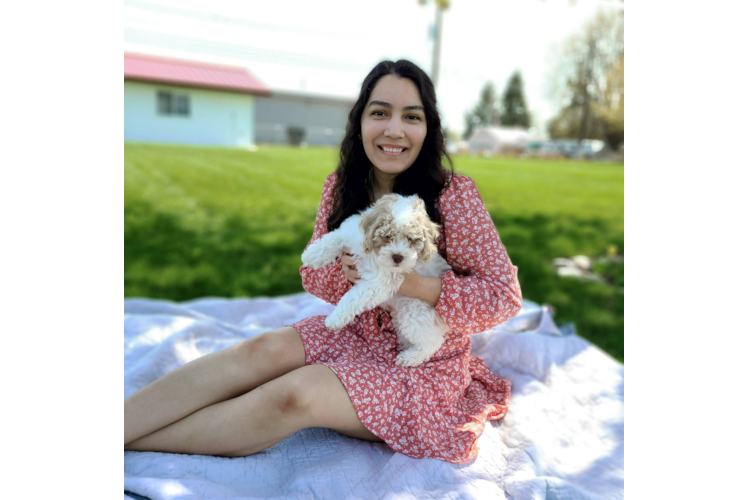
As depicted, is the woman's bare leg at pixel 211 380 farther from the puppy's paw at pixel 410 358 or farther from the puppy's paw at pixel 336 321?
the puppy's paw at pixel 410 358

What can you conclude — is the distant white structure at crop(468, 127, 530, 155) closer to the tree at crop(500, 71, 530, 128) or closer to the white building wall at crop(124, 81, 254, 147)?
the tree at crop(500, 71, 530, 128)

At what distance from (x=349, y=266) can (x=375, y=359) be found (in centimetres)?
48

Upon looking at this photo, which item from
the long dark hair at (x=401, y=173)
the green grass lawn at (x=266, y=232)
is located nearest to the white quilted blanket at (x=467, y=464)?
the long dark hair at (x=401, y=173)

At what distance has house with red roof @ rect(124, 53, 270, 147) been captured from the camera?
25.5m

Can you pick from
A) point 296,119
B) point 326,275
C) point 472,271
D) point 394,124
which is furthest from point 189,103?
point 472,271

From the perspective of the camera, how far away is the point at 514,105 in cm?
4853

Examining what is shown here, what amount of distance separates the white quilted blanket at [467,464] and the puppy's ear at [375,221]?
914 millimetres

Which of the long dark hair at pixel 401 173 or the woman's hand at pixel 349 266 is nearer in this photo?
the woman's hand at pixel 349 266

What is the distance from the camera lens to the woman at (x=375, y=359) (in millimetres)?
2256

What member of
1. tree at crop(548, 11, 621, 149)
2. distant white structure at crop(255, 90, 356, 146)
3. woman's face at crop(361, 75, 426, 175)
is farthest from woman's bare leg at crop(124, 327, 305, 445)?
distant white structure at crop(255, 90, 356, 146)

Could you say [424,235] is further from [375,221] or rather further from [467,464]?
[467,464]

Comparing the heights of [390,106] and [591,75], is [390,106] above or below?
below
